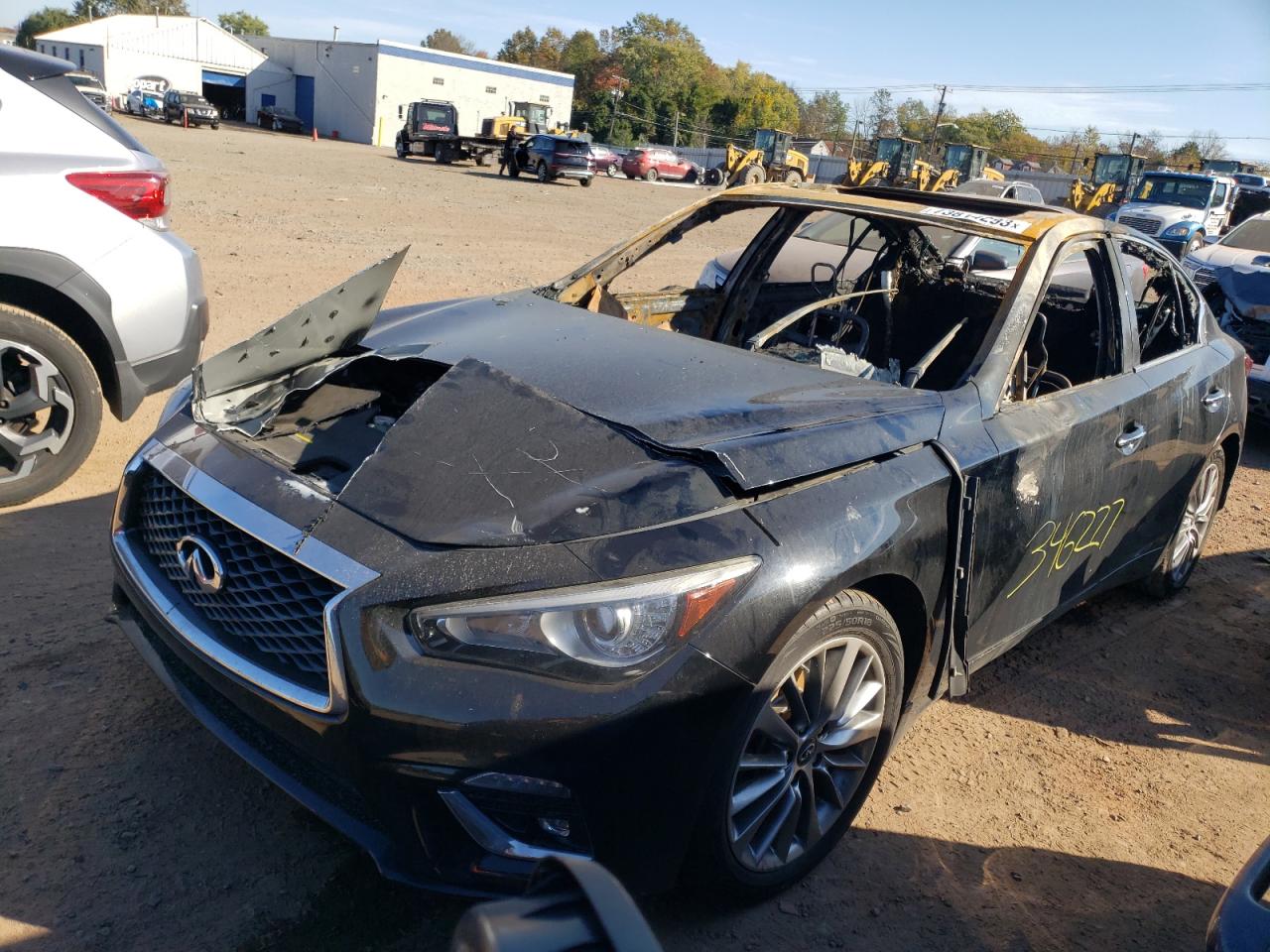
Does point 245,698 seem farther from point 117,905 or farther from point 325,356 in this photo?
point 325,356

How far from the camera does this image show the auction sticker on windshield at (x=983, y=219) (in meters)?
3.52

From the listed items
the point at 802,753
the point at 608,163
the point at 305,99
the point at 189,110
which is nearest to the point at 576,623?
the point at 802,753

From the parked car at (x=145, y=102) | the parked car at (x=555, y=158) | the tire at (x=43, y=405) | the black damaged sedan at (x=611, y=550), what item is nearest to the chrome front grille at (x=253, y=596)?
the black damaged sedan at (x=611, y=550)

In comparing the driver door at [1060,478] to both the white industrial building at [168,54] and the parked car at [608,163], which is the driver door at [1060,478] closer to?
the parked car at [608,163]

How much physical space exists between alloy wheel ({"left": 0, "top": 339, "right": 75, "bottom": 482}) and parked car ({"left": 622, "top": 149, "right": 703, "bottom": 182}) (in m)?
41.7

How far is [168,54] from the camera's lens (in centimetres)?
6550

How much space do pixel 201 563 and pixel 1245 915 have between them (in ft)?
7.59

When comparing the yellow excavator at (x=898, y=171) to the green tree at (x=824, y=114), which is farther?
the green tree at (x=824, y=114)

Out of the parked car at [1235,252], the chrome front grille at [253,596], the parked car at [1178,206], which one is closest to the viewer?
the chrome front grille at [253,596]

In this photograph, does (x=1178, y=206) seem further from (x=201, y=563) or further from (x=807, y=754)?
(x=201, y=563)

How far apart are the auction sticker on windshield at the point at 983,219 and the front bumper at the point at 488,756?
2166 mm

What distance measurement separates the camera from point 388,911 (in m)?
Answer: 2.42

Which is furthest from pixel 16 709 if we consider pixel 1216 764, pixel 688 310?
pixel 1216 764

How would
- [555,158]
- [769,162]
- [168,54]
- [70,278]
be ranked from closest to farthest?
[70,278] < [555,158] < [769,162] < [168,54]
